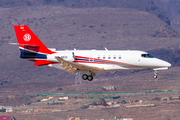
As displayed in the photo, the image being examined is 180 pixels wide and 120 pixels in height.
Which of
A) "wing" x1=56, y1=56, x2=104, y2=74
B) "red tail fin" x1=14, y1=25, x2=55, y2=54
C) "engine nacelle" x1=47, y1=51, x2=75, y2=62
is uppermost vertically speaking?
"red tail fin" x1=14, y1=25, x2=55, y2=54

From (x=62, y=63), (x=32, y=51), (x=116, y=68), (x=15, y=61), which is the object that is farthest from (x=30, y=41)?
(x=15, y=61)

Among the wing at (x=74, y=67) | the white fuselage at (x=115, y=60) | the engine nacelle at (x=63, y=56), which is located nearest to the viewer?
the wing at (x=74, y=67)

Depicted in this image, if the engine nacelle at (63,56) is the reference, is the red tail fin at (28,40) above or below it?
above

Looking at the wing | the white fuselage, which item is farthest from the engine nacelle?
the wing

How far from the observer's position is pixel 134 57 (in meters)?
63.5

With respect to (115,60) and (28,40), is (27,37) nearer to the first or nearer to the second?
(28,40)

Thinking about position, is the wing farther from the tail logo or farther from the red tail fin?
the tail logo

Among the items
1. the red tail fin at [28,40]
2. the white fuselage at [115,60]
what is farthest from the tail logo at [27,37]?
the white fuselage at [115,60]

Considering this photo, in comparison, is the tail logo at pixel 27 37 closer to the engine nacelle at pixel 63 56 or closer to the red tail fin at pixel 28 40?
the red tail fin at pixel 28 40

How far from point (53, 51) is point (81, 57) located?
467 cm

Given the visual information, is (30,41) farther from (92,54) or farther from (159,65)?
(159,65)

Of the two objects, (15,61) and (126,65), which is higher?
(15,61)

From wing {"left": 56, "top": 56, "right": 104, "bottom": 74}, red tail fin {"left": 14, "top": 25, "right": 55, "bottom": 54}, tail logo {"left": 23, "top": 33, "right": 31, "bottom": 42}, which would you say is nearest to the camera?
wing {"left": 56, "top": 56, "right": 104, "bottom": 74}

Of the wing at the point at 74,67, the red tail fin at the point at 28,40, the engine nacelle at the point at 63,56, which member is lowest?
the wing at the point at 74,67
